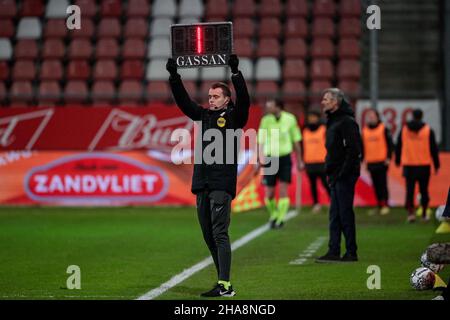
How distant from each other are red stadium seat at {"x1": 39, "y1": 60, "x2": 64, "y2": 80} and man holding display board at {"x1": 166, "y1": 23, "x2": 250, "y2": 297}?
56.6ft

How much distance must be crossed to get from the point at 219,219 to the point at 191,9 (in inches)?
729

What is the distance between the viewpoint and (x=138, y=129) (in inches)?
880

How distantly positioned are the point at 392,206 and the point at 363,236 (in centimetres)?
612

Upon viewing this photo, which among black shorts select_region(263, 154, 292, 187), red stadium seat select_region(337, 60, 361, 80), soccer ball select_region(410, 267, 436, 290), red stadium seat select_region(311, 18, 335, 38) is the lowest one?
soccer ball select_region(410, 267, 436, 290)

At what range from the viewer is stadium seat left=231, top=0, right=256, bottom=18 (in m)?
27.4

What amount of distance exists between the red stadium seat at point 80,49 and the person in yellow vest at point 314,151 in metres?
7.68

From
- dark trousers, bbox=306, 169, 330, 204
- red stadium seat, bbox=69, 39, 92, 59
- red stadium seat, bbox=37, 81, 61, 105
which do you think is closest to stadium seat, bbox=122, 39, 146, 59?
red stadium seat, bbox=69, 39, 92, 59

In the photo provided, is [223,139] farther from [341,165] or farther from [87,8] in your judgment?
[87,8]

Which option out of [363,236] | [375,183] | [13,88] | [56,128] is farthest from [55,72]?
[363,236]

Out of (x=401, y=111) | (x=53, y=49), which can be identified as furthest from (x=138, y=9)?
(x=401, y=111)

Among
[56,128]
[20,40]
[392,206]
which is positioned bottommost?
[392,206]

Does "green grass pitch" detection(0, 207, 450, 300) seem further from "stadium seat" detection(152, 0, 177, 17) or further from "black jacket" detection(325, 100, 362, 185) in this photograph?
"stadium seat" detection(152, 0, 177, 17)

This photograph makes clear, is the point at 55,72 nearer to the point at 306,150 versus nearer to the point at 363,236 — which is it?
the point at 306,150
